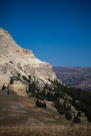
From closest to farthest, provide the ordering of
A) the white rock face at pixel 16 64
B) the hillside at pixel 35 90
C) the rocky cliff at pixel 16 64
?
the hillside at pixel 35 90
the rocky cliff at pixel 16 64
the white rock face at pixel 16 64

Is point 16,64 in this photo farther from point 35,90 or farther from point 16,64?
point 35,90

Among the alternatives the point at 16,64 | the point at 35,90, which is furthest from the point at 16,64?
the point at 35,90

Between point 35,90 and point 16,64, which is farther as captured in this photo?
point 16,64

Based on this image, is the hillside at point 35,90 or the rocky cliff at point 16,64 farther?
the rocky cliff at point 16,64

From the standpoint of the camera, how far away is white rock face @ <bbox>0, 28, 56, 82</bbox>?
9320 cm

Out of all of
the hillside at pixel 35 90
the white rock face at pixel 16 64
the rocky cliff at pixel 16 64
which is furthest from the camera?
the white rock face at pixel 16 64

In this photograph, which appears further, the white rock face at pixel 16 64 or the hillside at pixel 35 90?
the white rock face at pixel 16 64

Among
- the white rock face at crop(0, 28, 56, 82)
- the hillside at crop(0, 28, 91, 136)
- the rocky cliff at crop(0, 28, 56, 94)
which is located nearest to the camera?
the hillside at crop(0, 28, 91, 136)

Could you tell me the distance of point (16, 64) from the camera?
105500mm

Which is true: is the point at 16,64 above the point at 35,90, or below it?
above

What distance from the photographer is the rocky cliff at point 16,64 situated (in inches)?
3659

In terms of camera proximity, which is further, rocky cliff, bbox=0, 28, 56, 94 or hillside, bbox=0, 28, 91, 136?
rocky cliff, bbox=0, 28, 56, 94

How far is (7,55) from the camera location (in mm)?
106688

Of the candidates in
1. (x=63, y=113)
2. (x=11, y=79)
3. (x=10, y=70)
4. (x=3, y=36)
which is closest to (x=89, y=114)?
(x=63, y=113)
